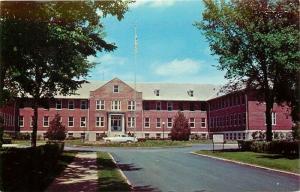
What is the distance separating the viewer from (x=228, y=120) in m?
72.2

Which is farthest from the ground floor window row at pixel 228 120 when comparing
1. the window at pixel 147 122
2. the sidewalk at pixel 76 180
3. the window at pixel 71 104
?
the sidewalk at pixel 76 180

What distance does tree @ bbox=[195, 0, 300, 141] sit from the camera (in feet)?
106

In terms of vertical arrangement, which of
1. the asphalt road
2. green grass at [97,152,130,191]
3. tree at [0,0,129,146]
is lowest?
the asphalt road

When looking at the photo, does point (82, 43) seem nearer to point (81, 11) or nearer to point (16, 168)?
point (81, 11)

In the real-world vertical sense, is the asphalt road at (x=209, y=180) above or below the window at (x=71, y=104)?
below

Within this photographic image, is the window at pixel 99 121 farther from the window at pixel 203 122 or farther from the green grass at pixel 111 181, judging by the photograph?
the green grass at pixel 111 181

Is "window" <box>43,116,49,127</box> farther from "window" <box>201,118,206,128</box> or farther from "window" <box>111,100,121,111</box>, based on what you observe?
"window" <box>201,118,206,128</box>

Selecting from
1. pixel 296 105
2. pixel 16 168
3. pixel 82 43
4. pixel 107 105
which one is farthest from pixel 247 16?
pixel 107 105

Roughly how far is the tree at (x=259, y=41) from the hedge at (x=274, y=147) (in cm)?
230

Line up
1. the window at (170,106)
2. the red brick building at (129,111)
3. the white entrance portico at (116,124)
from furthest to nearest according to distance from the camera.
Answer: the window at (170,106) < the red brick building at (129,111) < the white entrance portico at (116,124)

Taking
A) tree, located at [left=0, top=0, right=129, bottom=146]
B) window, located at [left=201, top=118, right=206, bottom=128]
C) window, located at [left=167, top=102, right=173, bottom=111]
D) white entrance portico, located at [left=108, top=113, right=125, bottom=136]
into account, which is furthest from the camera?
window, located at [left=201, top=118, right=206, bottom=128]

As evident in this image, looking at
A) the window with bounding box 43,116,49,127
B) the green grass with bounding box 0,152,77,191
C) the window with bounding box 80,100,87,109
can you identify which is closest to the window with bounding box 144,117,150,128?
the window with bounding box 80,100,87,109

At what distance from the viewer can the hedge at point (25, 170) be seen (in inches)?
601

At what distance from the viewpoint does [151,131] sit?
269 ft
